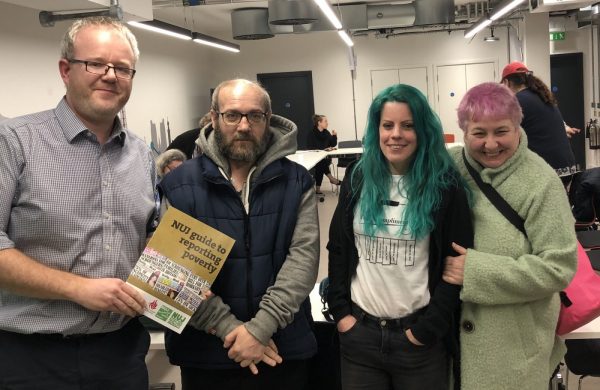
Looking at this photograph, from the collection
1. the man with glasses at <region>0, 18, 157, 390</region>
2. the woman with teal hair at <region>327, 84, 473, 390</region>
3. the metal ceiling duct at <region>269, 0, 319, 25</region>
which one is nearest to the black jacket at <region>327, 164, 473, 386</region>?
the woman with teal hair at <region>327, 84, 473, 390</region>

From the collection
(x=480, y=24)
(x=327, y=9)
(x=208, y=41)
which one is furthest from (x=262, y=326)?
(x=480, y=24)

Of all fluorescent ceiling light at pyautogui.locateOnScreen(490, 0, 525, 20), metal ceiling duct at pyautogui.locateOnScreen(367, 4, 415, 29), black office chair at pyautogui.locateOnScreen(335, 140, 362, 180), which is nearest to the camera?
fluorescent ceiling light at pyautogui.locateOnScreen(490, 0, 525, 20)

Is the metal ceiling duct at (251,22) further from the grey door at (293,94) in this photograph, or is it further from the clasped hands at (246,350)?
the clasped hands at (246,350)

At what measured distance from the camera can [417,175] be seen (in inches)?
73.1

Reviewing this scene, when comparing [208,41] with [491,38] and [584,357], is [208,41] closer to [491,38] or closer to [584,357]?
[491,38]

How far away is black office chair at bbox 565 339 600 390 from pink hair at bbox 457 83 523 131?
126cm

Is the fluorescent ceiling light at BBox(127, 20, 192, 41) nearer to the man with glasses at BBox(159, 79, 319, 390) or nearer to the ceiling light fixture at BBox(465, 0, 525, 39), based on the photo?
the ceiling light fixture at BBox(465, 0, 525, 39)

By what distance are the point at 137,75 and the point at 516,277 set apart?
857 cm

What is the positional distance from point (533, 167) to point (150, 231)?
1.32 m

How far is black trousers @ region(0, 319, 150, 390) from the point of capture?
5.31ft

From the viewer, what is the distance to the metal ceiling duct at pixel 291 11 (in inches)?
302

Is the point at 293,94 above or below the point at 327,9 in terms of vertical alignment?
below

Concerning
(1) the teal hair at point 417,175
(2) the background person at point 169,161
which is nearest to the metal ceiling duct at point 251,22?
(2) the background person at point 169,161

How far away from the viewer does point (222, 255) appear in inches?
68.8
